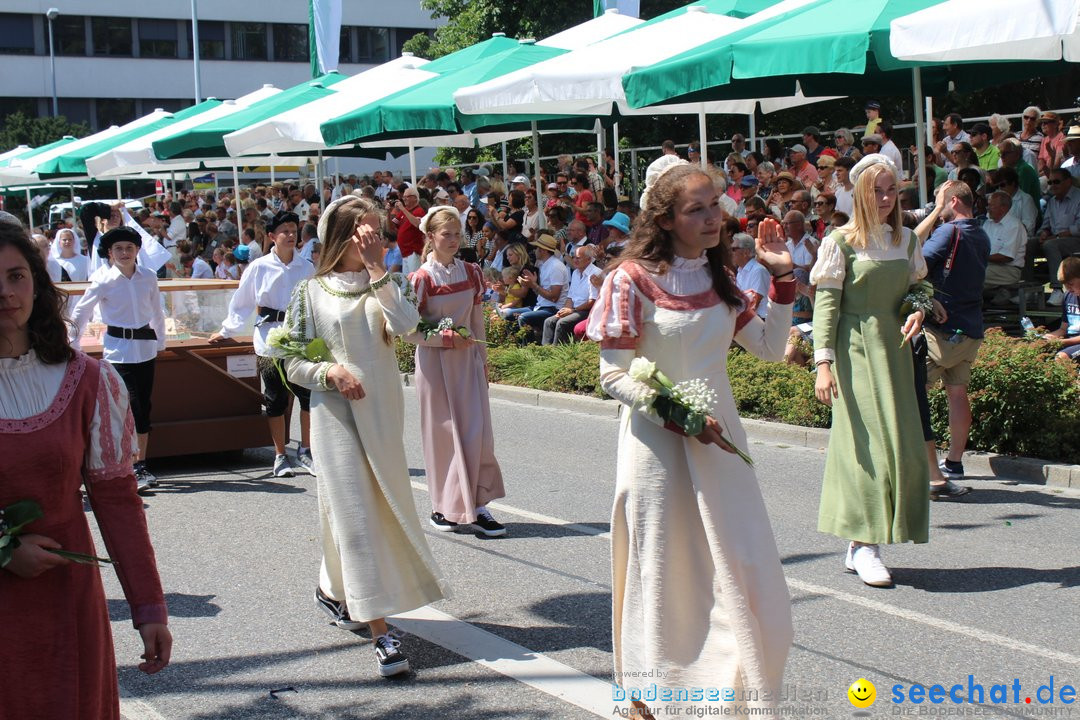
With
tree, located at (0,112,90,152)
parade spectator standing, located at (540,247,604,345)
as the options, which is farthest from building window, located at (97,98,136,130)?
parade spectator standing, located at (540,247,604,345)

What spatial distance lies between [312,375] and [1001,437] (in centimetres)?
565

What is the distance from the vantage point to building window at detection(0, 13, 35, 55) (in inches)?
2218

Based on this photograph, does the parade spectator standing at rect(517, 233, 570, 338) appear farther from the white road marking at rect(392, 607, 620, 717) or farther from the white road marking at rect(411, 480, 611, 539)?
the white road marking at rect(392, 607, 620, 717)

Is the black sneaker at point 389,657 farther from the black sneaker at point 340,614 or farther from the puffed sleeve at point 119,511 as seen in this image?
the puffed sleeve at point 119,511

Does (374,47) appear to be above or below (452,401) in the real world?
above

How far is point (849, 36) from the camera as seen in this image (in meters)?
10.2

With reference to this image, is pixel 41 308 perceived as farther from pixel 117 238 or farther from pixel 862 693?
pixel 117 238

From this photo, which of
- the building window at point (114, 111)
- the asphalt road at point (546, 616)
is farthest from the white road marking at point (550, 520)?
the building window at point (114, 111)

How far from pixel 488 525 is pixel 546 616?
169 centimetres

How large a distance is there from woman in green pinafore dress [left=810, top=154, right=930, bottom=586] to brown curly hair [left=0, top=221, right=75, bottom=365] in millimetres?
4018

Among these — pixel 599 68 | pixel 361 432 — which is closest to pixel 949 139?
pixel 599 68

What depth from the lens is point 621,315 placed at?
438 centimetres

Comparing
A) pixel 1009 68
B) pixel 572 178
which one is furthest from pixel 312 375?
pixel 572 178

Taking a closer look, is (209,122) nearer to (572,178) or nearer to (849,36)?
(572,178)
